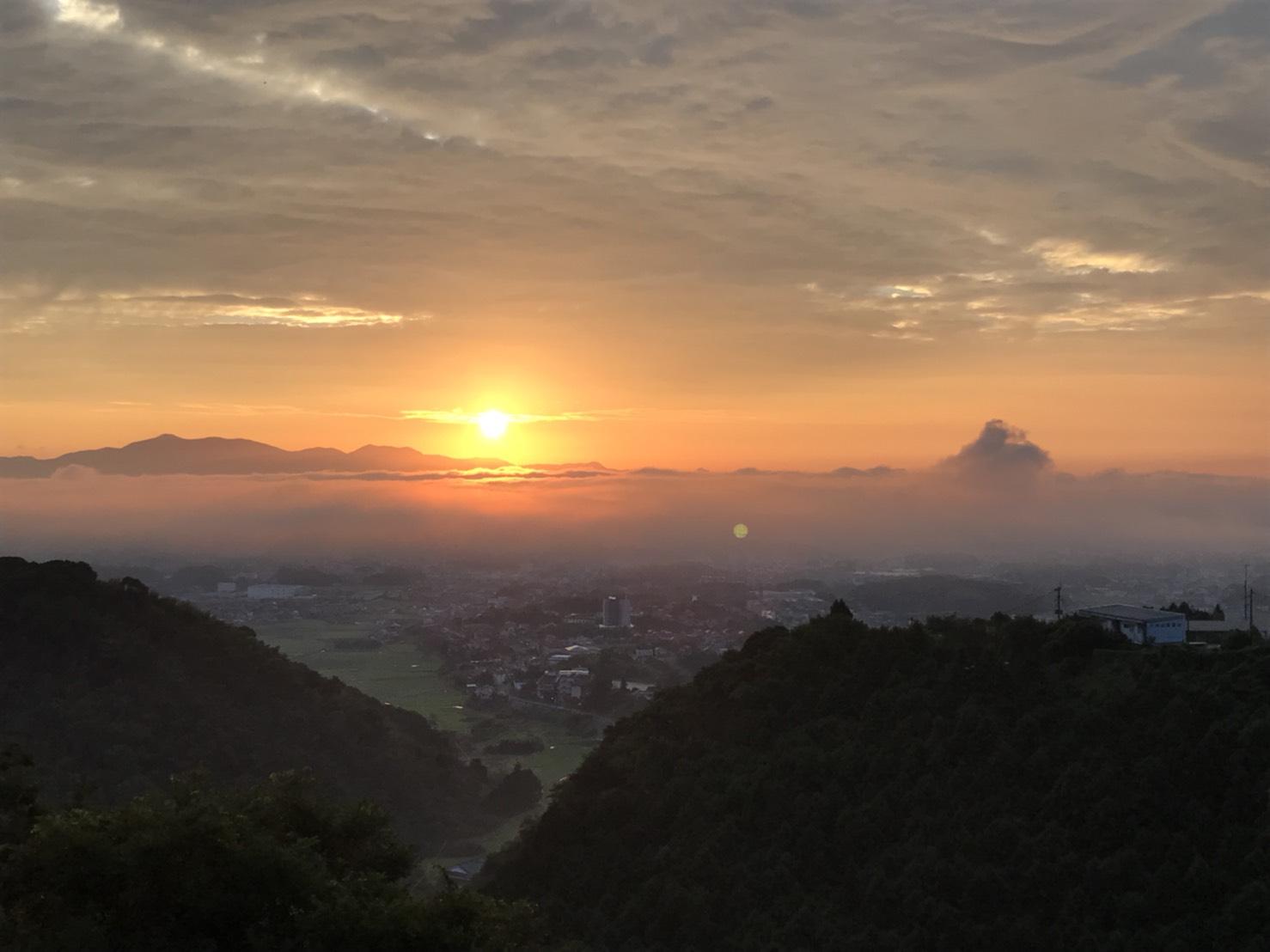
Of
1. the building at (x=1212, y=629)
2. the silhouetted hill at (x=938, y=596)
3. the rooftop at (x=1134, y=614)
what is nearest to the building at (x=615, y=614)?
the silhouetted hill at (x=938, y=596)

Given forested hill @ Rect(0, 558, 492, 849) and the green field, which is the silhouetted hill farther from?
forested hill @ Rect(0, 558, 492, 849)

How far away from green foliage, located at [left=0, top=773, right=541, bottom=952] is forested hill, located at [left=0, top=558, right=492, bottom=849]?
22.4m

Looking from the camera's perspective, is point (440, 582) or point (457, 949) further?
point (440, 582)

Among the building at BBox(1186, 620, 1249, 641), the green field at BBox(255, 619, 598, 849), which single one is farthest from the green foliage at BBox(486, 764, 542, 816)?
the building at BBox(1186, 620, 1249, 641)

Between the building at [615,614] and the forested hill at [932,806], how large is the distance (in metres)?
71.1

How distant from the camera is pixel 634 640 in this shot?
3784 inches

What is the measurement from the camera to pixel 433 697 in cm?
7775

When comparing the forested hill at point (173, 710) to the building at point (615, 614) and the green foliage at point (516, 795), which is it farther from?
the building at point (615, 614)

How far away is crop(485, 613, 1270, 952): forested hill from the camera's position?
73.0 feet

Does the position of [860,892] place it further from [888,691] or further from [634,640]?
[634,640]

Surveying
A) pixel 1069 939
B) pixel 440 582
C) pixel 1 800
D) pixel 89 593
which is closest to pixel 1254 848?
pixel 1069 939

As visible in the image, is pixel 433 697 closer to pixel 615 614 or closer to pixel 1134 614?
pixel 615 614

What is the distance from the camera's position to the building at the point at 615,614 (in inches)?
4193

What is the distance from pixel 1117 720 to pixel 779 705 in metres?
10.5
